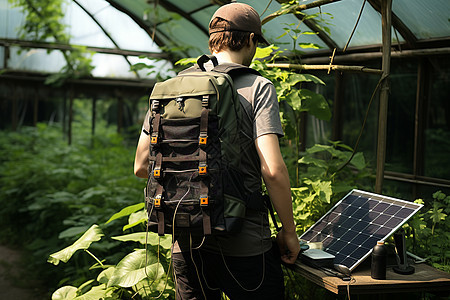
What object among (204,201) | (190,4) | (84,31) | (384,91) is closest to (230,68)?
(204,201)

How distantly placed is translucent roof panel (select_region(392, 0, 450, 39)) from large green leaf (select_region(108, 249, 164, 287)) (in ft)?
10.3

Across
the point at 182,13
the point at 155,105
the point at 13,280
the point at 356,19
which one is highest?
the point at 182,13

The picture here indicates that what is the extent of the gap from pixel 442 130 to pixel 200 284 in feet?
11.4

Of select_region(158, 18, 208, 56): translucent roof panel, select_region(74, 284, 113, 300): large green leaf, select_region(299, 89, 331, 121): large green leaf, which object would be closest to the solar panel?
select_region(299, 89, 331, 121): large green leaf

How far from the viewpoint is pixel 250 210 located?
2.19m

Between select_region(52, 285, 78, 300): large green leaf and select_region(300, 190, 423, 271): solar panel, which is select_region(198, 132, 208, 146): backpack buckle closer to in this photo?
select_region(300, 190, 423, 271): solar panel

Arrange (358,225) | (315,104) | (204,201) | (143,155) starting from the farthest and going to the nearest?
(315,104) < (358,225) < (143,155) < (204,201)

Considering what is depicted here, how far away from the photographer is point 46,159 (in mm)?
9969

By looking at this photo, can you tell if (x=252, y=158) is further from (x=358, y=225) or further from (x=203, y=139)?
(x=358, y=225)

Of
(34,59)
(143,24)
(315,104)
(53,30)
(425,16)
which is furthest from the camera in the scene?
(34,59)

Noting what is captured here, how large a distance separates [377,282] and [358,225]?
449 millimetres

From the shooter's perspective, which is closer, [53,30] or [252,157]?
[252,157]

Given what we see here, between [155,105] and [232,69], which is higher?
[232,69]

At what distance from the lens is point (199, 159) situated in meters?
2.09
